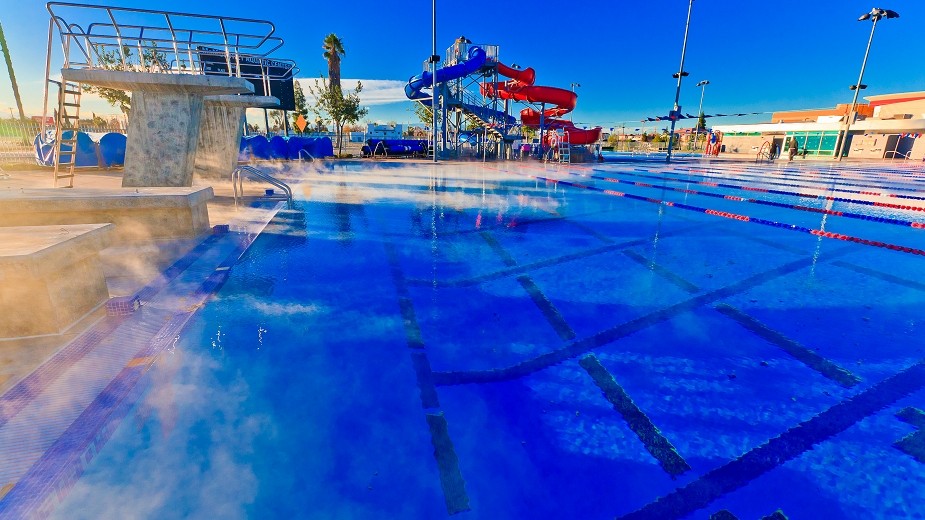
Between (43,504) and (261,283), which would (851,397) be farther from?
(261,283)

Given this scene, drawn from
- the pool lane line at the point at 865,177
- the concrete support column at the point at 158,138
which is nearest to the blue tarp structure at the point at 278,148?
the concrete support column at the point at 158,138

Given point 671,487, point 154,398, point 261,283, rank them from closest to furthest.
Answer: point 671,487 < point 154,398 < point 261,283

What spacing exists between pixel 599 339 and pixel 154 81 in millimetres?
7165

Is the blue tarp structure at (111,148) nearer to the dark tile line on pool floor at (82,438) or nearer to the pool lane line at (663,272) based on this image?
the dark tile line on pool floor at (82,438)

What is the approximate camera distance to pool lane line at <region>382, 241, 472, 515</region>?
1.55 meters

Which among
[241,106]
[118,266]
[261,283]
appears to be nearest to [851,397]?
[261,283]

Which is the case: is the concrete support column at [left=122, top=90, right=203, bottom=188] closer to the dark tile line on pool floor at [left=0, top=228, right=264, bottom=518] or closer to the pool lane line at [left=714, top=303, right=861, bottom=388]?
the dark tile line on pool floor at [left=0, top=228, right=264, bottom=518]

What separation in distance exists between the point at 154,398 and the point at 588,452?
215cm

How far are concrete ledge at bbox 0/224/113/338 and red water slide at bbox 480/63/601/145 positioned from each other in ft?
78.1

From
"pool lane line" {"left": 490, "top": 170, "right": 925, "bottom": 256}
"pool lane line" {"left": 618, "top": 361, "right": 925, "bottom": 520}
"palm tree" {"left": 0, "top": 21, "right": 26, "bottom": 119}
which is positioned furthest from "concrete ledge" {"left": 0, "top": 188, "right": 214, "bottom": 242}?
"palm tree" {"left": 0, "top": 21, "right": 26, "bottom": 119}

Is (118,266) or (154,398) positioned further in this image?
(118,266)

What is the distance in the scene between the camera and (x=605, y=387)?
2.23 metres

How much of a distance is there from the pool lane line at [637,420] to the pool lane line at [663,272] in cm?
177

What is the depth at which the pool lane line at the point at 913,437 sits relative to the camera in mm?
1746
